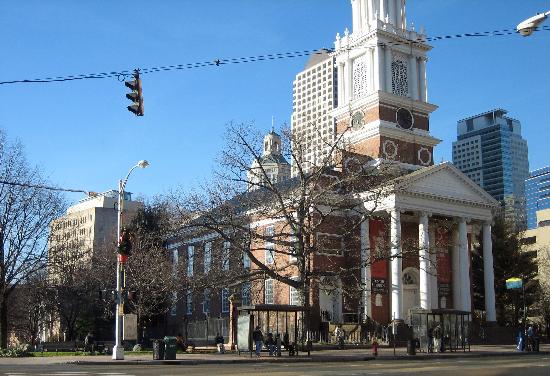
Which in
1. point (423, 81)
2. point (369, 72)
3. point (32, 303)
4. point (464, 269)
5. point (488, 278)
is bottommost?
point (32, 303)

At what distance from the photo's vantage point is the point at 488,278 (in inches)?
2510

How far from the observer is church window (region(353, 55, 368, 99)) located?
233ft

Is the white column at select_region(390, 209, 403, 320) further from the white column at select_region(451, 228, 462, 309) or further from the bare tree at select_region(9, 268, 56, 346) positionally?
the bare tree at select_region(9, 268, 56, 346)

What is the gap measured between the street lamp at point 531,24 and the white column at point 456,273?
155 feet

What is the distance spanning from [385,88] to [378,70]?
6.28ft

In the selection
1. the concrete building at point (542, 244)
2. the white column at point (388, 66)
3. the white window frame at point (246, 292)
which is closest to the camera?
the white window frame at point (246, 292)

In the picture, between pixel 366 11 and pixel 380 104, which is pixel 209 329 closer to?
pixel 380 104

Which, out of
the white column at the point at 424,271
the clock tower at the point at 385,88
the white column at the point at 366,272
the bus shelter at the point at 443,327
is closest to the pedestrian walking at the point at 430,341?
the bus shelter at the point at 443,327

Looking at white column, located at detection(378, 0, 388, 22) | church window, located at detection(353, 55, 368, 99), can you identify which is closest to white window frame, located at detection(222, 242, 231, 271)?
church window, located at detection(353, 55, 368, 99)

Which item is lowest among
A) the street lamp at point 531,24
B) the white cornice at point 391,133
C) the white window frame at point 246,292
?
the white window frame at point 246,292

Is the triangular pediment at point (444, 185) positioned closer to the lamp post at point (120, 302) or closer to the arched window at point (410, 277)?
the arched window at point (410, 277)

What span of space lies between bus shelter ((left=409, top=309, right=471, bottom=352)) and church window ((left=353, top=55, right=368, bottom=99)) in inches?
1285

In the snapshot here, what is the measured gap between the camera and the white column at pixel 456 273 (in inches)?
2505

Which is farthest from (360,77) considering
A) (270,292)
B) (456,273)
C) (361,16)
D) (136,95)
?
(136,95)
